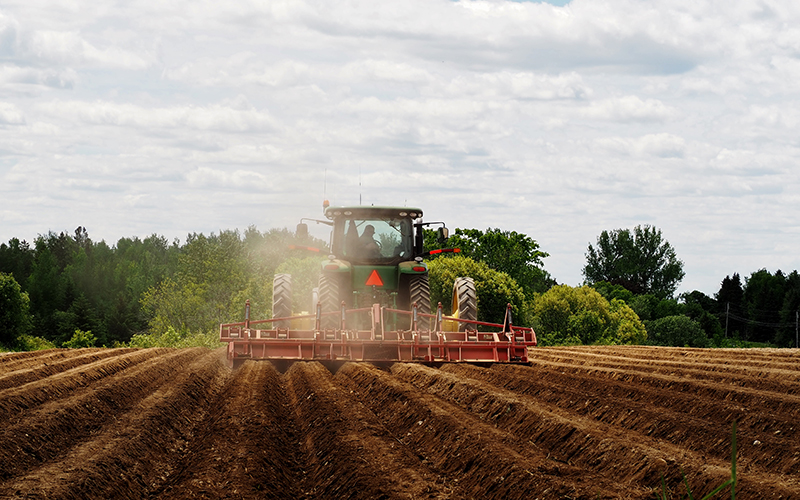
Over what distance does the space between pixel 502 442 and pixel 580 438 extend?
2.57ft

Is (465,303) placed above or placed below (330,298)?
below

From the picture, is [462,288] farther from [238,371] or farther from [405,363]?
[238,371]

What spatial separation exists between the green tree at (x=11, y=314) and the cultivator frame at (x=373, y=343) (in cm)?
4457

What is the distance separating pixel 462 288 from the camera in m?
16.5

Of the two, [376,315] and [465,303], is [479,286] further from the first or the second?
[376,315]

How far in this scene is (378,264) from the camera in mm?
15898

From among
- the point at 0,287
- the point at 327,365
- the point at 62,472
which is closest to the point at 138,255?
the point at 0,287

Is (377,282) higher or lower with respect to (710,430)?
higher

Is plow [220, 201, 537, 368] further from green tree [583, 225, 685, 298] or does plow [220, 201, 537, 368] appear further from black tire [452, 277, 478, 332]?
green tree [583, 225, 685, 298]

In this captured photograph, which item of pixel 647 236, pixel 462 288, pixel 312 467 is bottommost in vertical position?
pixel 312 467

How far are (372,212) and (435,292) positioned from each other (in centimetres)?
3161

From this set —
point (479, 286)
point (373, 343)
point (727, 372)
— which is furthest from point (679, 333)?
point (373, 343)

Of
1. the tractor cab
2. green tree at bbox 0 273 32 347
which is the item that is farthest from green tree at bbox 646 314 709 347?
the tractor cab

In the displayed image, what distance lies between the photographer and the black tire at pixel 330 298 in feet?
50.9
